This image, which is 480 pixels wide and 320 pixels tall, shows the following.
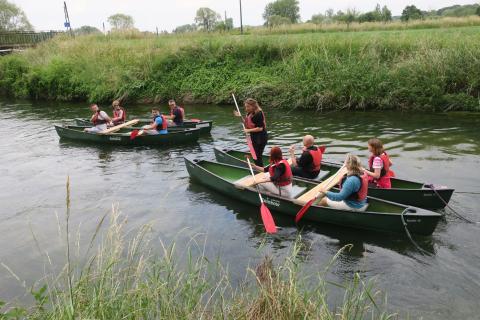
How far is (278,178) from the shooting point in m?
8.62

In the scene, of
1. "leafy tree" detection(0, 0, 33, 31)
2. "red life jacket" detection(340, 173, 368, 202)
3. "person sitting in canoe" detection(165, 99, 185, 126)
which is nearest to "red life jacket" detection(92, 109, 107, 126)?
"person sitting in canoe" detection(165, 99, 185, 126)

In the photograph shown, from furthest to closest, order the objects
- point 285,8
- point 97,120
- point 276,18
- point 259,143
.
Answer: point 285,8 → point 276,18 → point 97,120 → point 259,143

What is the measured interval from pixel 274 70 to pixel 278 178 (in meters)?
14.0

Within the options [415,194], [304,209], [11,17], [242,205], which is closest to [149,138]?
[242,205]

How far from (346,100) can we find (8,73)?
77.4 ft

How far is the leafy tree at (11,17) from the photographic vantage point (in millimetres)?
59312

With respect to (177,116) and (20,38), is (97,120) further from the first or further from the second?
(20,38)

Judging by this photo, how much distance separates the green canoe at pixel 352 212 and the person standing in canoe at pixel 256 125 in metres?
1.41

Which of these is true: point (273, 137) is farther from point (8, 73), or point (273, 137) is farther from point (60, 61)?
point (8, 73)

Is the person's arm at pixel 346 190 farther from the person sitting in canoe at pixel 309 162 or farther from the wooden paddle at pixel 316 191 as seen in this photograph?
the person sitting in canoe at pixel 309 162

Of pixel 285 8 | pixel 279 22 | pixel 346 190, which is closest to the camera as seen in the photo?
pixel 346 190

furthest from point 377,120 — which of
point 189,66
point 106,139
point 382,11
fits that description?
point 382,11

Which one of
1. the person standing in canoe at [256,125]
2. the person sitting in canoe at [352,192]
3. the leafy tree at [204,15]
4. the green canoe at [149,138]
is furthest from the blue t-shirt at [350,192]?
the leafy tree at [204,15]

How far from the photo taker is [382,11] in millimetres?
48719
